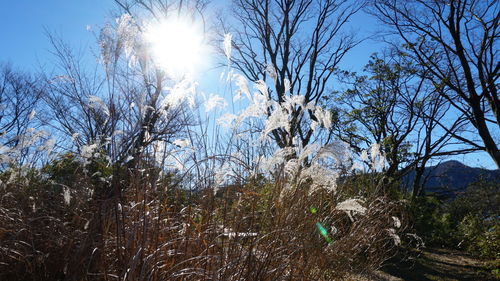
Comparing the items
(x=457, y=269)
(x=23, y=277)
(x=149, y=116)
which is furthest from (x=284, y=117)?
(x=457, y=269)

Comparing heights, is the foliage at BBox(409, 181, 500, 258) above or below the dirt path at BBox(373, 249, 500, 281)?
above

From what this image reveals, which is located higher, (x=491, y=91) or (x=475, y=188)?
(x=491, y=91)

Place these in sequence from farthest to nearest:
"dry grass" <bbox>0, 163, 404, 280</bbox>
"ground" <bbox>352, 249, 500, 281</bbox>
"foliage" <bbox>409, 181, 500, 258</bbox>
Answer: "foliage" <bbox>409, 181, 500, 258</bbox> < "ground" <bbox>352, 249, 500, 281</bbox> < "dry grass" <bbox>0, 163, 404, 280</bbox>

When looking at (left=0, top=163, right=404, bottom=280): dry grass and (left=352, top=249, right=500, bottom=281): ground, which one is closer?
(left=0, top=163, right=404, bottom=280): dry grass

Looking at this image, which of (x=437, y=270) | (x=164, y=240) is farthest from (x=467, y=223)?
(x=164, y=240)

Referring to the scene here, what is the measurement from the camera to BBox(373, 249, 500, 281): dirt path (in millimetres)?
5202

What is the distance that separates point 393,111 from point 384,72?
1652mm

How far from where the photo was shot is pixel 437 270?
230 inches

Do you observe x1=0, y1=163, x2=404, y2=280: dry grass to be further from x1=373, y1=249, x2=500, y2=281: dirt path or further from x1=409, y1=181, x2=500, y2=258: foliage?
x1=409, y1=181, x2=500, y2=258: foliage

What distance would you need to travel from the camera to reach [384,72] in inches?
555

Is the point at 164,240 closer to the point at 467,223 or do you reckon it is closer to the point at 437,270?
the point at 437,270

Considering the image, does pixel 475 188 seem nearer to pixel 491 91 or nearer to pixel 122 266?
pixel 491 91

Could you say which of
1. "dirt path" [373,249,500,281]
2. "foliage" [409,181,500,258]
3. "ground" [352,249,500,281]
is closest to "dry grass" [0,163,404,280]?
"ground" [352,249,500,281]

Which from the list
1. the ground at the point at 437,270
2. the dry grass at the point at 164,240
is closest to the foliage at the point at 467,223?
the ground at the point at 437,270
